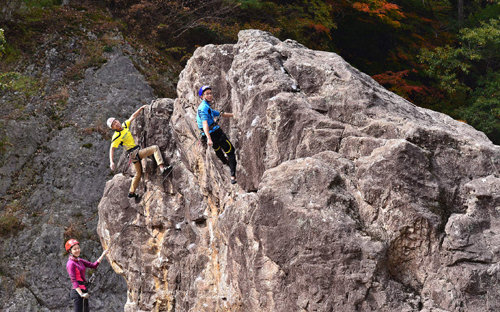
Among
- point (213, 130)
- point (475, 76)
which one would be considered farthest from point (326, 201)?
point (475, 76)

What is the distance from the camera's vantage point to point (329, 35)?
21.1 metres

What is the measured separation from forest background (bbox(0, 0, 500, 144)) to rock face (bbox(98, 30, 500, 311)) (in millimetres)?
10133

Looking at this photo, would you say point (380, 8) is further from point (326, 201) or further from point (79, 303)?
point (79, 303)

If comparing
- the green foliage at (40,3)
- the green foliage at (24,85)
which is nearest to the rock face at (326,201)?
the green foliage at (24,85)

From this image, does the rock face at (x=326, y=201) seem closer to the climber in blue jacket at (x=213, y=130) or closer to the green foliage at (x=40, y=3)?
the climber in blue jacket at (x=213, y=130)

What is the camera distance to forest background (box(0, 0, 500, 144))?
66.6 ft

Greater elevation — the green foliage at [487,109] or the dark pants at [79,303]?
the green foliage at [487,109]

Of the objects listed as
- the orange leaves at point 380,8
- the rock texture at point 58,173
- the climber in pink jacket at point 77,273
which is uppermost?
the orange leaves at point 380,8

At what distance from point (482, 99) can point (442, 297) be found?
50.1 feet

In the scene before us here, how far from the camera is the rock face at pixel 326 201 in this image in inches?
290

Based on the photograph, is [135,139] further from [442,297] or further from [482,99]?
[482,99]

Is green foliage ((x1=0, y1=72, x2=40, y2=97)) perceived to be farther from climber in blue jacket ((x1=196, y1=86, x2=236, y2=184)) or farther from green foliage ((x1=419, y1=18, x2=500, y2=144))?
green foliage ((x1=419, y1=18, x2=500, y2=144))

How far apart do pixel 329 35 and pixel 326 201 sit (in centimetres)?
1475

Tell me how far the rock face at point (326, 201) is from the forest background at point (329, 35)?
33.2 ft
